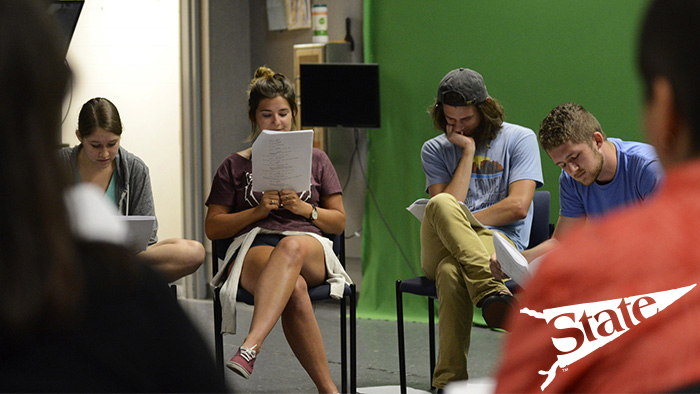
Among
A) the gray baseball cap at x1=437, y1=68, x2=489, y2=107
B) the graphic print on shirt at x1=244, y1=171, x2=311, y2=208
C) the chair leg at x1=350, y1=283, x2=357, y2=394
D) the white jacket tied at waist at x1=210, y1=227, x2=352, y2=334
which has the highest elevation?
the gray baseball cap at x1=437, y1=68, x2=489, y2=107

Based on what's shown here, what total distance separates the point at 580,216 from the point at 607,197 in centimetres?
14

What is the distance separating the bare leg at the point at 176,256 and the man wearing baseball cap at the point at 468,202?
0.89 m

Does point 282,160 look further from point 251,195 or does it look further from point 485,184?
point 485,184

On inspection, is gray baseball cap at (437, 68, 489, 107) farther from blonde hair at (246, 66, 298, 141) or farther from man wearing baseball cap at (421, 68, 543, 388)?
blonde hair at (246, 66, 298, 141)

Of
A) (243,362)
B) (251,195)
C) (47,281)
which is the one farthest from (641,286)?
(251,195)

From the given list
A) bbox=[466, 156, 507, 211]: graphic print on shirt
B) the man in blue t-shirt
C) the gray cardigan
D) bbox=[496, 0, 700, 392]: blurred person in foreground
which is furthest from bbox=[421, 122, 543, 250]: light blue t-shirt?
bbox=[496, 0, 700, 392]: blurred person in foreground

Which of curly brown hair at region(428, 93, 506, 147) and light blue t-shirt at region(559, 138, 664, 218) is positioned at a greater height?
curly brown hair at region(428, 93, 506, 147)

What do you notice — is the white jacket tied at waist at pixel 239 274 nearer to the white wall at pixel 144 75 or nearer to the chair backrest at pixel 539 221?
the chair backrest at pixel 539 221

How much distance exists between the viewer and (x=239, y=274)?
3.07m

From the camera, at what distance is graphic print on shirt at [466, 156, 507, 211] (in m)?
3.27

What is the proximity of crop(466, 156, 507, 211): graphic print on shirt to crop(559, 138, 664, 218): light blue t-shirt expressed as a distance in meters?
0.41

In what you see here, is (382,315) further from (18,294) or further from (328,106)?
(18,294)

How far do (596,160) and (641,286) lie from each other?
219cm

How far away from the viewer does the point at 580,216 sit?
9.44 ft
